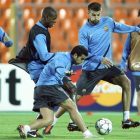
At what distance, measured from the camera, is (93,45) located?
8.44 metres

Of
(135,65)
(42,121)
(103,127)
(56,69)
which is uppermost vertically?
(56,69)

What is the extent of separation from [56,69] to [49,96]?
58 cm

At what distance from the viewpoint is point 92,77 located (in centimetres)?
859

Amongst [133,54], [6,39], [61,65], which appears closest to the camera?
[61,65]

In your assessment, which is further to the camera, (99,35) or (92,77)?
(92,77)

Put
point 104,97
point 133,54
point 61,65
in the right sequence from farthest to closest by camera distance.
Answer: point 104,97 → point 133,54 → point 61,65

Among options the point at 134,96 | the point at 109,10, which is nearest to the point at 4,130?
the point at 134,96

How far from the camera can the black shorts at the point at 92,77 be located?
8508mm

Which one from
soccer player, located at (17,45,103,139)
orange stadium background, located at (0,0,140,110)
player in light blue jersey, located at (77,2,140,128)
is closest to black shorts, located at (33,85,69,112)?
soccer player, located at (17,45,103,139)

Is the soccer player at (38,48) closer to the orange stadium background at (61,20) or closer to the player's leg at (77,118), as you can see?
the player's leg at (77,118)

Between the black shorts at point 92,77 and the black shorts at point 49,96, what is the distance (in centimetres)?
170

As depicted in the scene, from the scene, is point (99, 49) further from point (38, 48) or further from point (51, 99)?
point (51, 99)

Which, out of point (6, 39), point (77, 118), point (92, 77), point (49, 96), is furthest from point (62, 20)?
point (77, 118)

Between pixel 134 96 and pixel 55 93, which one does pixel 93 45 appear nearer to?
pixel 55 93
